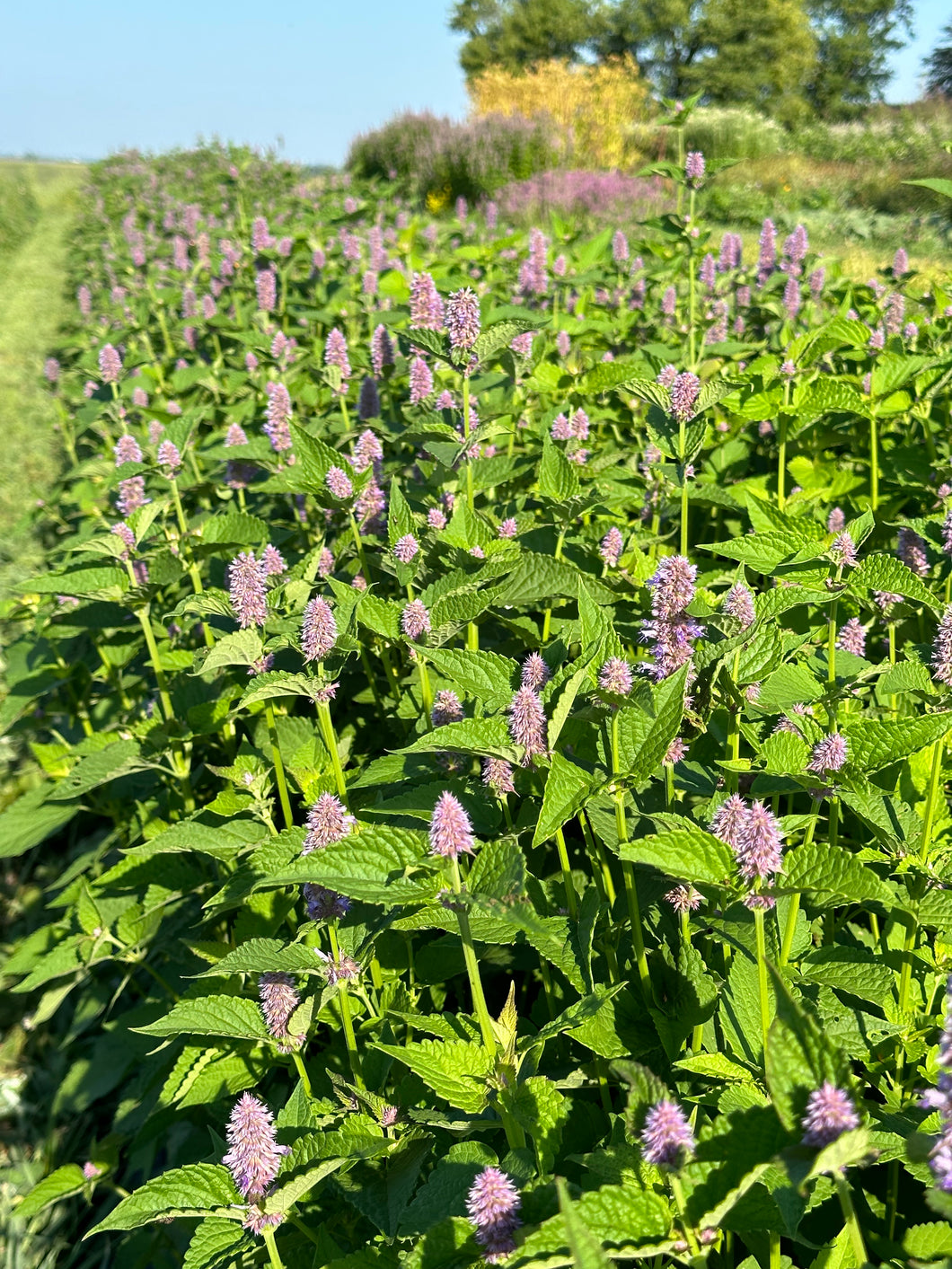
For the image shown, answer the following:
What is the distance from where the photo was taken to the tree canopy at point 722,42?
151ft

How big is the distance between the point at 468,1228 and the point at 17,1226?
2.47m

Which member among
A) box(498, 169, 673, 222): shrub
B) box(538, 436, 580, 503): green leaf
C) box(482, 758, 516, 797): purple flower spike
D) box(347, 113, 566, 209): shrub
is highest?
box(347, 113, 566, 209): shrub

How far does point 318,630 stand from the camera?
192cm

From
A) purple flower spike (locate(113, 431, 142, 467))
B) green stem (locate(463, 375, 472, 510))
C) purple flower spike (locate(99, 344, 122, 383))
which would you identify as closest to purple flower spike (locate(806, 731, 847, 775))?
green stem (locate(463, 375, 472, 510))

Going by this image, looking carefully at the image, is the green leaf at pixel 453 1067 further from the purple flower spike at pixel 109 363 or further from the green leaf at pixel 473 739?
the purple flower spike at pixel 109 363

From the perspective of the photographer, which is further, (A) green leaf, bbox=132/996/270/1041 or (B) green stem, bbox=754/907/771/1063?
(A) green leaf, bbox=132/996/270/1041

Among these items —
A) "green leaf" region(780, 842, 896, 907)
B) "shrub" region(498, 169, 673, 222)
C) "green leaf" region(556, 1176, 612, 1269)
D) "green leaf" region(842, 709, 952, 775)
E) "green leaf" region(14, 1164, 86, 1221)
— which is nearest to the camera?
"green leaf" region(556, 1176, 612, 1269)

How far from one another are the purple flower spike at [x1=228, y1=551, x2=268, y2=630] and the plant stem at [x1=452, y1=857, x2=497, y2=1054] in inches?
38.2

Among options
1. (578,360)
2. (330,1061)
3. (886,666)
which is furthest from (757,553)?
(578,360)

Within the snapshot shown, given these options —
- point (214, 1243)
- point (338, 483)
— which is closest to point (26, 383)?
point (338, 483)

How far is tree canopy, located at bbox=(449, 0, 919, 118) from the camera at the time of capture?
4606cm

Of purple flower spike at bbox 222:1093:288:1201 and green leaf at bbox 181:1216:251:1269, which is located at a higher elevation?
purple flower spike at bbox 222:1093:288:1201

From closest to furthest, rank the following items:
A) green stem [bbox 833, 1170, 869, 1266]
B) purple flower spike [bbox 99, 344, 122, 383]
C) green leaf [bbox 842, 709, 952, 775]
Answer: green stem [bbox 833, 1170, 869, 1266] < green leaf [bbox 842, 709, 952, 775] < purple flower spike [bbox 99, 344, 122, 383]

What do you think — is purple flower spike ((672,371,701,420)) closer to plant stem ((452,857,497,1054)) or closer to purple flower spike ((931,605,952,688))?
purple flower spike ((931,605,952,688))
